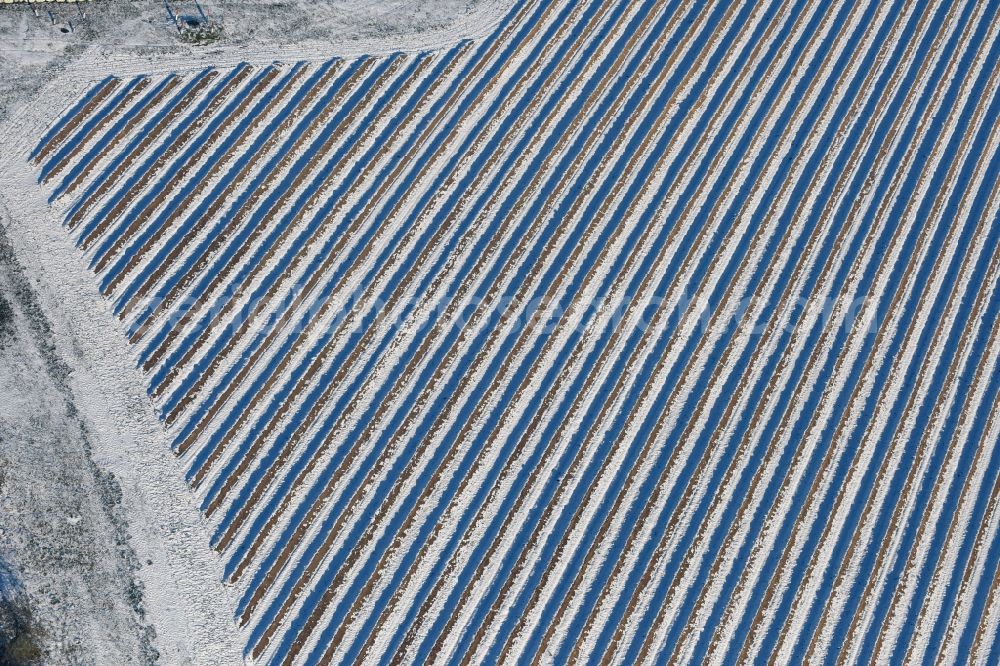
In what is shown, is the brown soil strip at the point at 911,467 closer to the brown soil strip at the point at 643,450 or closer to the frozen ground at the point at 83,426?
the brown soil strip at the point at 643,450

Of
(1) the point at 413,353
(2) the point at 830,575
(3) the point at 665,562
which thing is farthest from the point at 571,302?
(2) the point at 830,575

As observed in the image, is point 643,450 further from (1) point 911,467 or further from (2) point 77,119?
(2) point 77,119

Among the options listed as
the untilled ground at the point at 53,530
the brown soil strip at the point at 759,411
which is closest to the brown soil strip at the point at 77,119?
the untilled ground at the point at 53,530

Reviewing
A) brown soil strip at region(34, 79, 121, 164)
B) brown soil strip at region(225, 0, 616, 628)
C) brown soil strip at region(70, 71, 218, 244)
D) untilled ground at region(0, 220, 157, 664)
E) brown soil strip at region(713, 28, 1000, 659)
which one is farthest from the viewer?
brown soil strip at region(34, 79, 121, 164)

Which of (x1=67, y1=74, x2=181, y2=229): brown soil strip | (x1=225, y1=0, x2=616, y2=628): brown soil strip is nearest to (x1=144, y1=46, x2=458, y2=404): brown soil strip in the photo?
(x1=225, y1=0, x2=616, y2=628): brown soil strip

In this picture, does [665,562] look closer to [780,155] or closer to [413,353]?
[413,353]

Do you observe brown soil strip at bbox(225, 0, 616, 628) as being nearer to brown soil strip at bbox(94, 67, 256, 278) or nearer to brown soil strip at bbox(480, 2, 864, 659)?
brown soil strip at bbox(480, 2, 864, 659)

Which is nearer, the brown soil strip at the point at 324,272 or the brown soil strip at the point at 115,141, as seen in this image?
the brown soil strip at the point at 324,272
